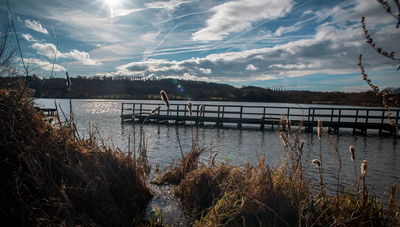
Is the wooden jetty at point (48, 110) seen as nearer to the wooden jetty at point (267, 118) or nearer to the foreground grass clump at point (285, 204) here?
the foreground grass clump at point (285, 204)

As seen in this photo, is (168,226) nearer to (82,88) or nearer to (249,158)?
(249,158)

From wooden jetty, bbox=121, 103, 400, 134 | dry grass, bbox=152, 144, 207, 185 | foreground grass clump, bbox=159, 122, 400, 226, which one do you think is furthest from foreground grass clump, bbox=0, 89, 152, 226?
wooden jetty, bbox=121, 103, 400, 134

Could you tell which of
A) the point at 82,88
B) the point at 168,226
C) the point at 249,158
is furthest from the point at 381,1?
the point at 82,88

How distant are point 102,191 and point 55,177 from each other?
64cm

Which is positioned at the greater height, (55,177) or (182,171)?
(55,177)

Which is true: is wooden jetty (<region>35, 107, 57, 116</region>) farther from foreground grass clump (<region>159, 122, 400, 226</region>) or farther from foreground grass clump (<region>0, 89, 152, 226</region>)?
foreground grass clump (<region>159, 122, 400, 226</region>)

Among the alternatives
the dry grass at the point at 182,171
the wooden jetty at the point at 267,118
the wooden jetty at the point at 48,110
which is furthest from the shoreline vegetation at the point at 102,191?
the wooden jetty at the point at 267,118

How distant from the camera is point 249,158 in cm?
1045

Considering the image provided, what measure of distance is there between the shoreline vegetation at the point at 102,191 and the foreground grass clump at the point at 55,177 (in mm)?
11

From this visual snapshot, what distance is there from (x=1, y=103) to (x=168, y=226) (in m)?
2.96

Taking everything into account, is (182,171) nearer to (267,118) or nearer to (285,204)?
(285,204)

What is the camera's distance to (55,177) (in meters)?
2.93

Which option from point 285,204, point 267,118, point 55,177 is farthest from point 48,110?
point 267,118

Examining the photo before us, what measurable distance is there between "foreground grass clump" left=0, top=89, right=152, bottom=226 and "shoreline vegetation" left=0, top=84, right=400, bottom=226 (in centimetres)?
1
